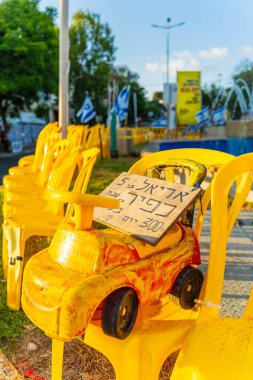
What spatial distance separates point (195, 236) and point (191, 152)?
0.50 meters

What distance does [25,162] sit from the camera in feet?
19.4

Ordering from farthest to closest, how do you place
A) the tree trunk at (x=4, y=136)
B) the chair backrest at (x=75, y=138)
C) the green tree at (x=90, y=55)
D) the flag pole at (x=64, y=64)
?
the green tree at (x=90, y=55)
the tree trunk at (x=4, y=136)
the flag pole at (x=64, y=64)
the chair backrest at (x=75, y=138)

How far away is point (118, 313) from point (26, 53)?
18.3 m

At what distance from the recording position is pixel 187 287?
165 centimetres

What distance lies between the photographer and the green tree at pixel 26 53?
56.4 ft

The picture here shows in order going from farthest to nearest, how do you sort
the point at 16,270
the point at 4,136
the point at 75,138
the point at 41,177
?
the point at 4,136 → the point at 75,138 → the point at 41,177 → the point at 16,270

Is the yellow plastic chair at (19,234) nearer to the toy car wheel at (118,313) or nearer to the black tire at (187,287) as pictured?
the black tire at (187,287)

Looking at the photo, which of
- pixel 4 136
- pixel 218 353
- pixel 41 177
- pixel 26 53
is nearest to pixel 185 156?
pixel 218 353

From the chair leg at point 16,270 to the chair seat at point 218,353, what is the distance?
4.59 feet

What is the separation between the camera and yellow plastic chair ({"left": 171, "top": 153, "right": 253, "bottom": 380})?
1.16 metres

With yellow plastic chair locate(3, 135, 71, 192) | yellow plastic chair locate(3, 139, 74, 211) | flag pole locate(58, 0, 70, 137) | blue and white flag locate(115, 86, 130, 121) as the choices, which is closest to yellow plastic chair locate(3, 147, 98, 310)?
yellow plastic chair locate(3, 139, 74, 211)

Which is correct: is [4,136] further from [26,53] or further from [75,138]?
[75,138]

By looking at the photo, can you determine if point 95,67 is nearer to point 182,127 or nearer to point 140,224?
point 182,127

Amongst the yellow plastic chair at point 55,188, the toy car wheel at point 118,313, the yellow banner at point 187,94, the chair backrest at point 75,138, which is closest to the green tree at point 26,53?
the yellow banner at point 187,94
